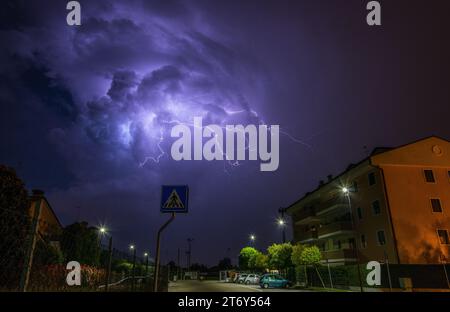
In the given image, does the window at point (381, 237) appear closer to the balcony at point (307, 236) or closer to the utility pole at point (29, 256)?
the balcony at point (307, 236)

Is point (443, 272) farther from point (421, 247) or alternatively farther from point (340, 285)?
point (340, 285)

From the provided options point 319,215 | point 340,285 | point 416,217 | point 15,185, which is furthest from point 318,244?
point 15,185

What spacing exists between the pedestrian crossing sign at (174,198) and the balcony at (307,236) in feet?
129

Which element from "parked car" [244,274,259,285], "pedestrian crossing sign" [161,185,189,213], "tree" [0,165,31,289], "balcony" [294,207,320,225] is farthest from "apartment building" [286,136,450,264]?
"tree" [0,165,31,289]

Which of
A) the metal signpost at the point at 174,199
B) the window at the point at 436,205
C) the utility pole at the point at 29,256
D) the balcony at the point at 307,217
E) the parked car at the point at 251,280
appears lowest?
the parked car at the point at 251,280

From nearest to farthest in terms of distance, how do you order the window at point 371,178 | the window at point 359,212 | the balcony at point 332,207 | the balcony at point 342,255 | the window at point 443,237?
the window at point 443,237, the window at point 371,178, the balcony at point 342,255, the window at point 359,212, the balcony at point 332,207

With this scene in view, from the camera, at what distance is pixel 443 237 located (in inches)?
1156

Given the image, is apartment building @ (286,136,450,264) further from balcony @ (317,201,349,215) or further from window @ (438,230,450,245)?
balcony @ (317,201,349,215)

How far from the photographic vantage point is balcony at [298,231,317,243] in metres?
44.2

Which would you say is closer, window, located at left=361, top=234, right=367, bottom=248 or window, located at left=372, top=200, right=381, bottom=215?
window, located at left=372, top=200, right=381, bottom=215

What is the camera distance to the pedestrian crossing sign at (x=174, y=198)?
8156 mm

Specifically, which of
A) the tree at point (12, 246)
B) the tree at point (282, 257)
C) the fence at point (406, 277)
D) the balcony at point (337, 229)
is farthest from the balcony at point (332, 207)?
the tree at point (12, 246)

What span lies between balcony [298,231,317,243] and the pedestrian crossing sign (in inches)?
1547

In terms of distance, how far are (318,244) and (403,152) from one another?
1891 centimetres
